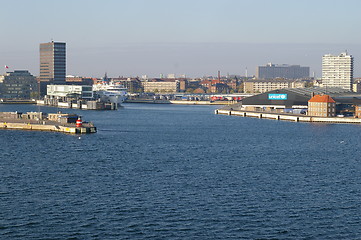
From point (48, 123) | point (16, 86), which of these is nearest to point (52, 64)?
point (16, 86)

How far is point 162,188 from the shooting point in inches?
1230

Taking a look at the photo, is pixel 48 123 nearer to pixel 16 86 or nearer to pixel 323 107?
pixel 323 107

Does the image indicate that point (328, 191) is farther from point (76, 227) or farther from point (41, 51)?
Result: point (41, 51)

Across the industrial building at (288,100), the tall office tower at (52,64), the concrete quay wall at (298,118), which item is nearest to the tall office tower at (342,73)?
the tall office tower at (52,64)

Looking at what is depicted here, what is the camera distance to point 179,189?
31047mm

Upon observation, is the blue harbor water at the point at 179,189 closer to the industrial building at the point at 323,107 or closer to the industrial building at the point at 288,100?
the industrial building at the point at 323,107

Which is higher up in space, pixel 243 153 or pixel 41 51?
pixel 41 51

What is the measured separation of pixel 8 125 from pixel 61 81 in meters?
111

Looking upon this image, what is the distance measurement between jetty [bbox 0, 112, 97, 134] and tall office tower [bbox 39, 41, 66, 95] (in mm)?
101343

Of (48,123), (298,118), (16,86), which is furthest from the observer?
(16,86)

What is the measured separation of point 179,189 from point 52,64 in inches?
5924

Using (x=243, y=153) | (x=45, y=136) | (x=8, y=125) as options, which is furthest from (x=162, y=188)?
(x=8, y=125)

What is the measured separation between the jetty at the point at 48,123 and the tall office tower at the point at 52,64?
10134 centimetres

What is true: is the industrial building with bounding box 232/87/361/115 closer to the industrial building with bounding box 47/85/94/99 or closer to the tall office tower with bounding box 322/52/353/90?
the industrial building with bounding box 47/85/94/99
